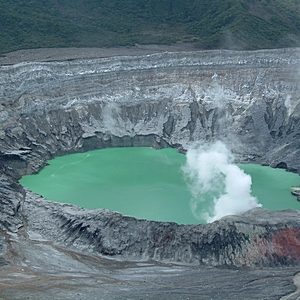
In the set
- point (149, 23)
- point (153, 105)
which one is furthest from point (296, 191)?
point (149, 23)

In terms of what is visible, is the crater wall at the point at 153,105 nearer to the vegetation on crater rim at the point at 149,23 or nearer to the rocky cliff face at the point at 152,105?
the rocky cliff face at the point at 152,105

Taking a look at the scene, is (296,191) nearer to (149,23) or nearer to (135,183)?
(135,183)

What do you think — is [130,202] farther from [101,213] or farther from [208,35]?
[208,35]

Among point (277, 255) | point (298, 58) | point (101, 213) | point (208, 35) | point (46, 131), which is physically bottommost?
point (277, 255)

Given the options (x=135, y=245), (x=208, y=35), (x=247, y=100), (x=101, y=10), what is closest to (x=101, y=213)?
(x=135, y=245)

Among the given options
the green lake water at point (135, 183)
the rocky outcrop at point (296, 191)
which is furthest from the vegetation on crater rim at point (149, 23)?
the rocky outcrop at point (296, 191)

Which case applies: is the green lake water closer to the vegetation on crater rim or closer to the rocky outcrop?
the rocky outcrop

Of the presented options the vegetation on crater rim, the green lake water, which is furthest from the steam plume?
the vegetation on crater rim
